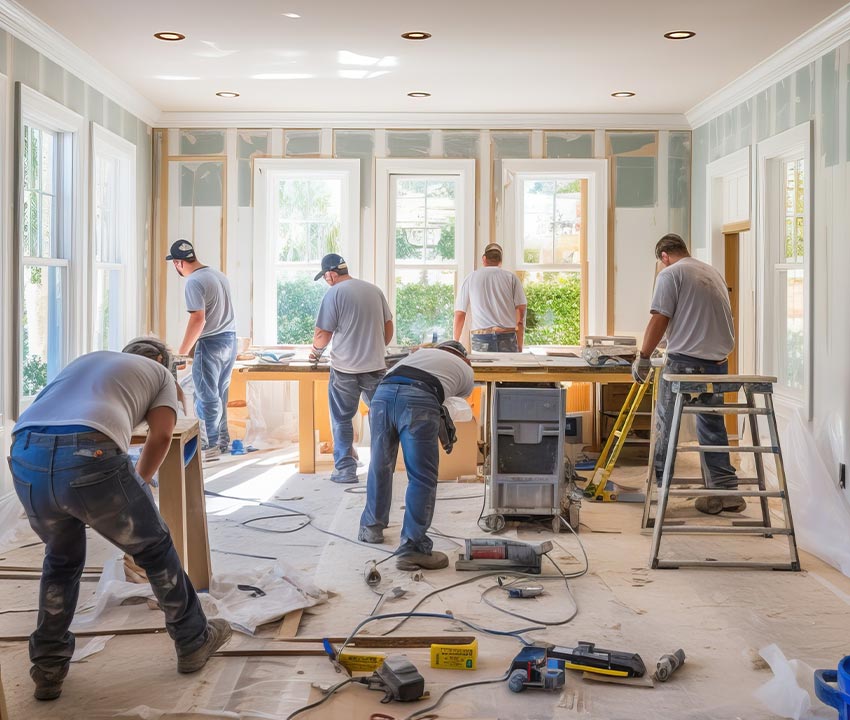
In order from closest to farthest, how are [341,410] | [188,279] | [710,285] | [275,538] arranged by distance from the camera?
[275,538] → [710,285] → [341,410] → [188,279]

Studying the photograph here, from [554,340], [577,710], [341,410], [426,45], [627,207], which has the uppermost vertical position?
[426,45]

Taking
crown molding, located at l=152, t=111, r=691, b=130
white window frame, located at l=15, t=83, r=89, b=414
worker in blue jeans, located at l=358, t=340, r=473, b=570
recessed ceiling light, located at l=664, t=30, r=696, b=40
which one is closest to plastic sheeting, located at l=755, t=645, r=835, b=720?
worker in blue jeans, located at l=358, t=340, r=473, b=570

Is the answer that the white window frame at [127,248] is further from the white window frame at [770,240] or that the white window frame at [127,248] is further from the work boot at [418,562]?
the white window frame at [770,240]

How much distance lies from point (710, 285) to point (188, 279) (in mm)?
3895

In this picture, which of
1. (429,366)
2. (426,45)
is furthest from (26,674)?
(426,45)

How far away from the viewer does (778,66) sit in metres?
6.22

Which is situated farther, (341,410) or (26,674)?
(341,410)

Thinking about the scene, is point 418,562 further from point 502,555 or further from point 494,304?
point 494,304

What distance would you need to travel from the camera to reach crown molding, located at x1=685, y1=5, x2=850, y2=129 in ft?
17.6

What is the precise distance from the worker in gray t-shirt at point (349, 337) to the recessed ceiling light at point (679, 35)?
8.09 ft

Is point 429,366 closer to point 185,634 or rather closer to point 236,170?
point 185,634

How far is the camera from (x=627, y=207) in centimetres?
822

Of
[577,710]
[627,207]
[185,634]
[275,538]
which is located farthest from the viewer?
[627,207]

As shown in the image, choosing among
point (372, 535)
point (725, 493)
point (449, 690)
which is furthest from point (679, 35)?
point (449, 690)
